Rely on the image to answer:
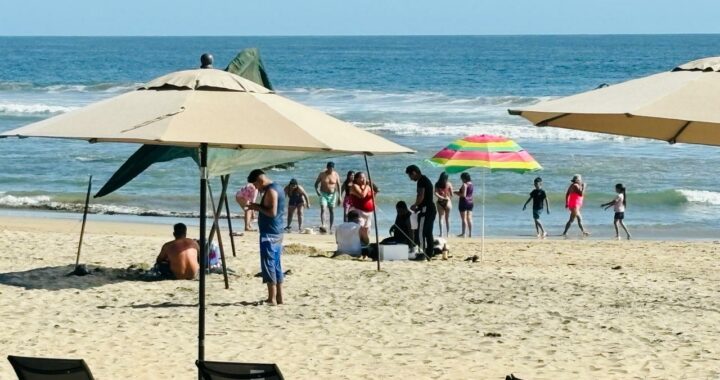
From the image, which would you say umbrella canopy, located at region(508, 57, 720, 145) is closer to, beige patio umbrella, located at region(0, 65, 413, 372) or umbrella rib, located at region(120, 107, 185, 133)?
beige patio umbrella, located at region(0, 65, 413, 372)

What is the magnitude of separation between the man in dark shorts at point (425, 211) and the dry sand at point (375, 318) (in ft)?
2.57

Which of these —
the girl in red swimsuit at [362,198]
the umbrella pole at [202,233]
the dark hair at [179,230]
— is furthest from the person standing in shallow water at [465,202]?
the umbrella pole at [202,233]

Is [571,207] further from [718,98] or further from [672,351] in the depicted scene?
[718,98]

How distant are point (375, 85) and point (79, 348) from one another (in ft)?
199

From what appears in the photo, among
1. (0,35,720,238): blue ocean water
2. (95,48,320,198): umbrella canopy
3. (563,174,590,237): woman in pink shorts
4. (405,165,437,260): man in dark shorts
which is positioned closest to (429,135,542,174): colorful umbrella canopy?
(405,165,437,260): man in dark shorts

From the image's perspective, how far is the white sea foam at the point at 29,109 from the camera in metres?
48.4

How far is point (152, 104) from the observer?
7.03 meters

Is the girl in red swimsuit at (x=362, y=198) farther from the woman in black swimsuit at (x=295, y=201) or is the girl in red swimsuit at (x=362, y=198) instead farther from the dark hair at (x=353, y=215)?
the woman in black swimsuit at (x=295, y=201)

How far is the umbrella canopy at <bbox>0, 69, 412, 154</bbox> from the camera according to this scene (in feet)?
21.4

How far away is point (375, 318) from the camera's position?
1060 centimetres

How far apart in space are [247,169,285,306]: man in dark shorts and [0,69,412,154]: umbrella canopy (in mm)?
3271

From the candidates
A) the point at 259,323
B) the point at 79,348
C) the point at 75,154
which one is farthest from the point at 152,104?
the point at 75,154

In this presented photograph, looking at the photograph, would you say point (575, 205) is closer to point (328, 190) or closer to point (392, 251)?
point (328, 190)

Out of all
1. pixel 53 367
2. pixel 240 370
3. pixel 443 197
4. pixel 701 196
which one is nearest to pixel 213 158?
pixel 53 367
